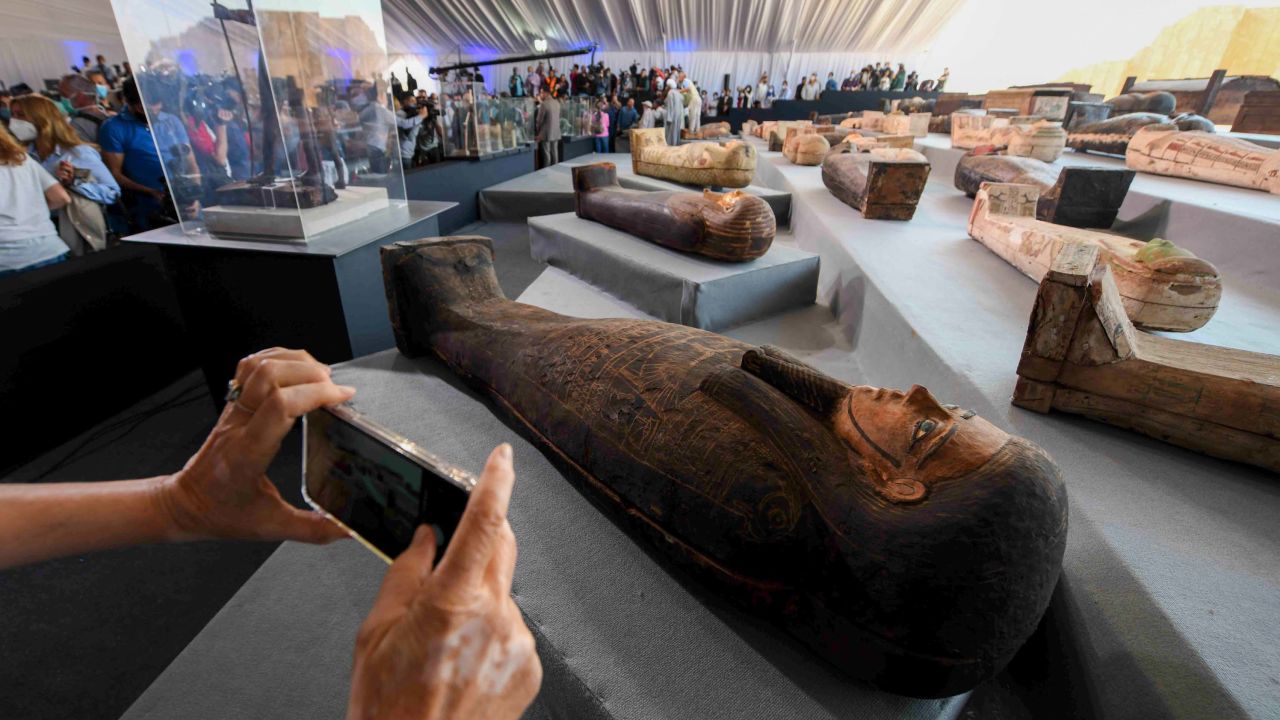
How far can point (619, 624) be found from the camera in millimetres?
1186

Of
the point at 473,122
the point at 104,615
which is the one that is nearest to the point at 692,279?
the point at 104,615

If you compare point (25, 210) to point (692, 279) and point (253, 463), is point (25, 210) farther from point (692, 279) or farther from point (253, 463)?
point (692, 279)

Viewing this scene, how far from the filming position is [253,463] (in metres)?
1.02

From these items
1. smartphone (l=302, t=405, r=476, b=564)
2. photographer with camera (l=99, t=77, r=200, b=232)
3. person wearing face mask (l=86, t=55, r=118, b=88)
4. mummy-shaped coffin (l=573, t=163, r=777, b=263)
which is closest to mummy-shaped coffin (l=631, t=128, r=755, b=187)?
mummy-shaped coffin (l=573, t=163, r=777, b=263)

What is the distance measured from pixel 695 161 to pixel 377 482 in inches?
175

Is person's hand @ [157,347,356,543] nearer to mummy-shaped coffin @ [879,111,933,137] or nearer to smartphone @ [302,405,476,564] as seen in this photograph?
smartphone @ [302,405,476,564]

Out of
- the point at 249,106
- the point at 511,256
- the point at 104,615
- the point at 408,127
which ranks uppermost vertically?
the point at 249,106

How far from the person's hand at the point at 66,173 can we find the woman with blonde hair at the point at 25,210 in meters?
0.14

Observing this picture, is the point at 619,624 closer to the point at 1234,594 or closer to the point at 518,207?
the point at 1234,594

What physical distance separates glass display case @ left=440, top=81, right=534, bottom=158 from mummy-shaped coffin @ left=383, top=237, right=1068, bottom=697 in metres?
5.97

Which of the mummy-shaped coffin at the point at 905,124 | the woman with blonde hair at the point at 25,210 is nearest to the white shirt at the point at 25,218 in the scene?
the woman with blonde hair at the point at 25,210

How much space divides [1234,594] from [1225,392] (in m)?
0.55

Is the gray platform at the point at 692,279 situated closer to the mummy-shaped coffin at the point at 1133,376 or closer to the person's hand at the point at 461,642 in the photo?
the mummy-shaped coffin at the point at 1133,376

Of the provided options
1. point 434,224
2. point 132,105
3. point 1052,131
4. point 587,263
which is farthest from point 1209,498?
point 132,105
